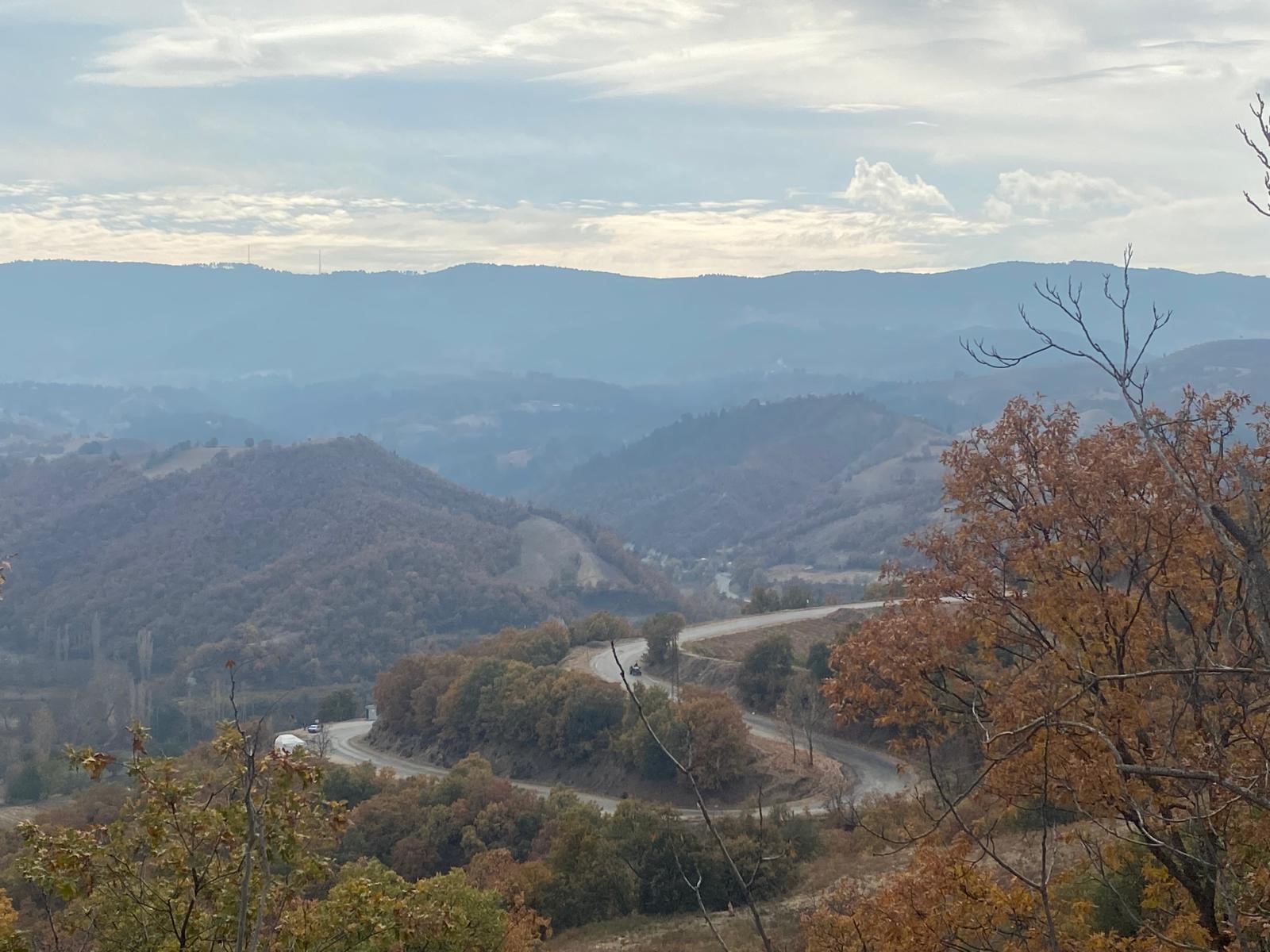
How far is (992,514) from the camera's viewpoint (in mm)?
12281

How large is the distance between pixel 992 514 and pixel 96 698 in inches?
4665

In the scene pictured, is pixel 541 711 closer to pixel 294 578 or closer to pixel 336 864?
pixel 336 864

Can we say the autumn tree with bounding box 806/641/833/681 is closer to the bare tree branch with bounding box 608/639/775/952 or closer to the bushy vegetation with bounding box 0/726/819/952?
the bushy vegetation with bounding box 0/726/819/952

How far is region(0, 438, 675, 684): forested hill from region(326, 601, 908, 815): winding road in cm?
6604

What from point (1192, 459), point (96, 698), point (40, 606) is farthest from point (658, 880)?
point (40, 606)

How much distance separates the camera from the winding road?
40.8 metres

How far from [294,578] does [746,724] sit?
129 metres

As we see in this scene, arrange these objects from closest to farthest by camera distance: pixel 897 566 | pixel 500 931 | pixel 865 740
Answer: pixel 897 566
pixel 500 931
pixel 865 740

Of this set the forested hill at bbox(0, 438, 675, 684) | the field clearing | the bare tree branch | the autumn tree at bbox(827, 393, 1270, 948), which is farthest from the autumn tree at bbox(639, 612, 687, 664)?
the forested hill at bbox(0, 438, 675, 684)

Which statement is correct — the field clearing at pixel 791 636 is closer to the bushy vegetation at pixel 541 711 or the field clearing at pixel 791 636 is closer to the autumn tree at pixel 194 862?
the bushy vegetation at pixel 541 711

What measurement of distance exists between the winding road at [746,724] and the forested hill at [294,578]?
66.0 metres

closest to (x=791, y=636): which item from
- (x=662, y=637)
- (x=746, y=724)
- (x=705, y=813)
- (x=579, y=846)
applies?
(x=662, y=637)

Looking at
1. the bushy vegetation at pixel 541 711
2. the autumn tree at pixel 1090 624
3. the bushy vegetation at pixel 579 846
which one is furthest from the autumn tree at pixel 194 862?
the bushy vegetation at pixel 541 711

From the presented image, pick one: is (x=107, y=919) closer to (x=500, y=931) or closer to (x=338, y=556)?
(x=500, y=931)
